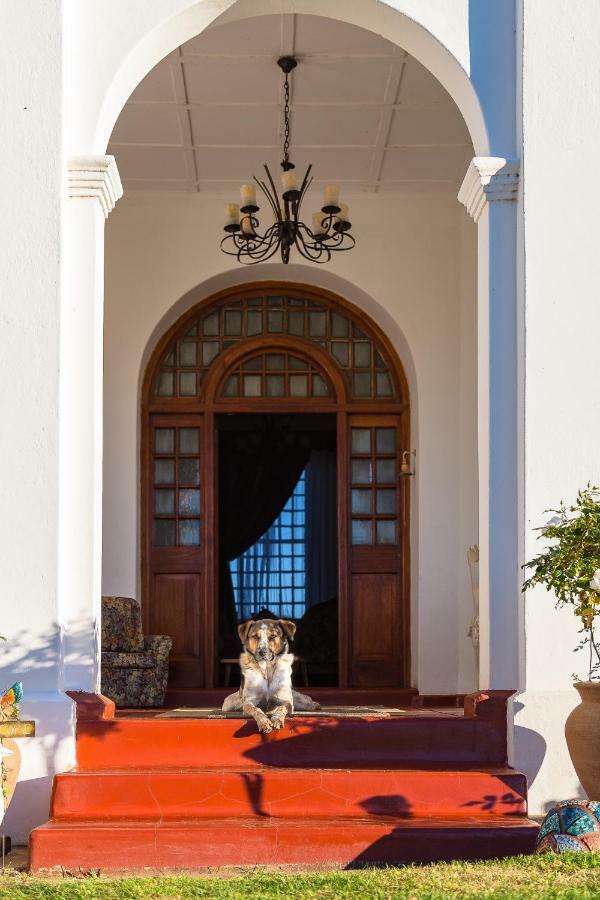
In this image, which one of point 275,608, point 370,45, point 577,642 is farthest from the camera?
point 275,608

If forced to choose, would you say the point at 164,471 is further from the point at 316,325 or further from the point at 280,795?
the point at 280,795

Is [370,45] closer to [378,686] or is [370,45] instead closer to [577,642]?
[577,642]

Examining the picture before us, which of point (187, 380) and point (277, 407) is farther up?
point (187, 380)

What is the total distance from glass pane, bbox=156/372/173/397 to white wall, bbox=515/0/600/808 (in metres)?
4.76

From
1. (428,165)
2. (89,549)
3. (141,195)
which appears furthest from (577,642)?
(141,195)

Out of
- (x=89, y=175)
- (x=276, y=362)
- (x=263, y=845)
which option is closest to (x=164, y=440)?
(x=276, y=362)

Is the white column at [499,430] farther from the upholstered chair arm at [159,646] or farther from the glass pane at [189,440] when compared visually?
the glass pane at [189,440]

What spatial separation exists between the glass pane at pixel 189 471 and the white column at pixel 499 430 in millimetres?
4260

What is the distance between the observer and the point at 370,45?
7.82m

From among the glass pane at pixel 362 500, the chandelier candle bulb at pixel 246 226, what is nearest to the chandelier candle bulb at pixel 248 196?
the chandelier candle bulb at pixel 246 226

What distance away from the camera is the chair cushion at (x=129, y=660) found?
9.09 metres

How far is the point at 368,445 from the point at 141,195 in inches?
113

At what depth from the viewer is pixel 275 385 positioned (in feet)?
34.8

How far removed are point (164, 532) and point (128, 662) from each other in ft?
5.23
